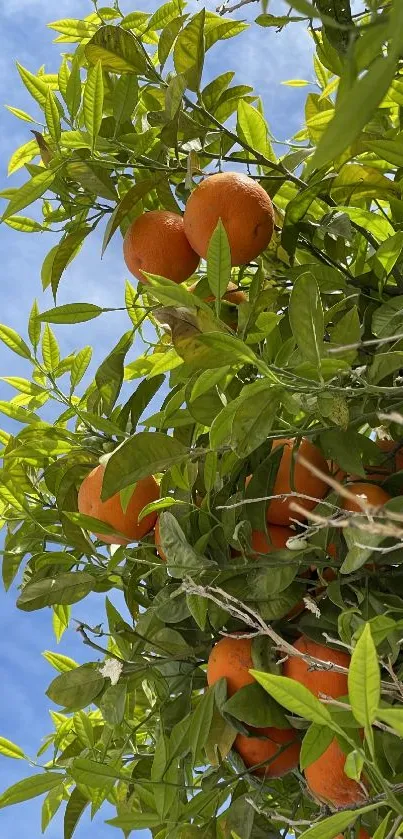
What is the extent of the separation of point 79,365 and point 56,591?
1.29ft

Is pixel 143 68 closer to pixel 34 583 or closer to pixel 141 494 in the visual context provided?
pixel 141 494

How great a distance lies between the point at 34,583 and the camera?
113 cm

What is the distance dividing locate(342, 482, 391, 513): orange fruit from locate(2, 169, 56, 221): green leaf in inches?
19.5

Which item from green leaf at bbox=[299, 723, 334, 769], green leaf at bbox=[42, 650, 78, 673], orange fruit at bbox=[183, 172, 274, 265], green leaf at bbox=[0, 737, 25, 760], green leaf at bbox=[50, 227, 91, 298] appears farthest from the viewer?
green leaf at bbox=[42, 650, 78, 673]

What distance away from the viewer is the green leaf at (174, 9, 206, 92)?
1.12 meters

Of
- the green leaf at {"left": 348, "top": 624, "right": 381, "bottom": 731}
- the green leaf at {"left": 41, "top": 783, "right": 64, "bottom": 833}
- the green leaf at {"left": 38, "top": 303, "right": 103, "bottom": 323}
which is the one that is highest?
the green leaf at {"left": 38, "top": 303, "right": 103, "bottom": 323}

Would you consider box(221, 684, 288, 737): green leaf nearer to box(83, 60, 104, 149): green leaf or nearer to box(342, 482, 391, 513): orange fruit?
box(342, 482, 391, 513): orange fruit

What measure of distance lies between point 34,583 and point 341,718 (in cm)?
49

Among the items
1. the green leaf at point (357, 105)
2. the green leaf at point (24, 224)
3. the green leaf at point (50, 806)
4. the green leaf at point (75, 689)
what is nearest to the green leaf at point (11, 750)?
the green leaf at point (50, 806)

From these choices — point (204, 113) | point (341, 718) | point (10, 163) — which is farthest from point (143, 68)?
point (341, 718)

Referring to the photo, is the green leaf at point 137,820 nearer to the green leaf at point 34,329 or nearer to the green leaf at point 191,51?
the green leaf at point 34,329

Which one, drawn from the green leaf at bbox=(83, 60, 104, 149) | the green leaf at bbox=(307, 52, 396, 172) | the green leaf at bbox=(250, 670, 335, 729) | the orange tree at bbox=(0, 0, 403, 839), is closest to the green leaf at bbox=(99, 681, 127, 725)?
the orange tree at bbox=(0, 0, 403, 839)

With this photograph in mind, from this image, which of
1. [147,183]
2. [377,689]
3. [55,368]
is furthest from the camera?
[55,368]

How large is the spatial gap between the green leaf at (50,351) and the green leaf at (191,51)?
1.46 ft
